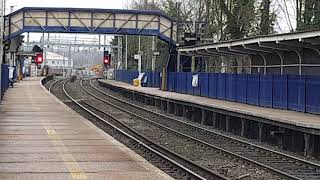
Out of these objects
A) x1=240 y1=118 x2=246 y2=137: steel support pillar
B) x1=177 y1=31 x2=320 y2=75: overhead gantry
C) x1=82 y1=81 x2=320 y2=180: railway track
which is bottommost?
x1=82 y1=81 x2=320 y2=180: railway track

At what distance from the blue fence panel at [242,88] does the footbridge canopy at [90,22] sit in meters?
18.6

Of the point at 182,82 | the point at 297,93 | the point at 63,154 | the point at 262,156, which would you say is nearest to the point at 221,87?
the point at 182,82

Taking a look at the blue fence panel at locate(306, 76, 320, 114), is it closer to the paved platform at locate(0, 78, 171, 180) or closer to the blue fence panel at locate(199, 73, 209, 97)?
the paved platform at locate(0, 78, 171, 180)

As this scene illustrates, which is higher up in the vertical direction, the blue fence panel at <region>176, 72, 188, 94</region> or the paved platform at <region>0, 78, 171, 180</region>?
the blue fence panel at <region>176, 72, 188, 94</region>

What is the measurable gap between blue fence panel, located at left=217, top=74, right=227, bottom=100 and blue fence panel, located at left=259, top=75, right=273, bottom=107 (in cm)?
484

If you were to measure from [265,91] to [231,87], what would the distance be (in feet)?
15.1

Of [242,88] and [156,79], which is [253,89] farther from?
[156,79]

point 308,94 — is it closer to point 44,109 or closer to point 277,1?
point 44,109

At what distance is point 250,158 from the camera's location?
Answer: 15602 mm

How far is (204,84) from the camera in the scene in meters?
33.6

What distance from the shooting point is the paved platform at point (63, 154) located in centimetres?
1143

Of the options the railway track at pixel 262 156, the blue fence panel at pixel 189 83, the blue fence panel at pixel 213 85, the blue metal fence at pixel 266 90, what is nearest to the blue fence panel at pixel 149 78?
the blue fence panel at pixel 189 83

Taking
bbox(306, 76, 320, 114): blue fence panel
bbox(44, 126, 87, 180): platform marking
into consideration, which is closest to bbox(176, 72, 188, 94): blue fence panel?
bbox(306, 76, 320, 114): blue fence panel

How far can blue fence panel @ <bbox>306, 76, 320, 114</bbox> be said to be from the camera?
19.2 metres
